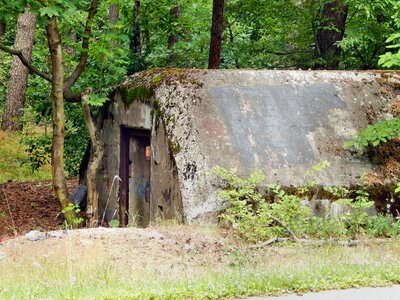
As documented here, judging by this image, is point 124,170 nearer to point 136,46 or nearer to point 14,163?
point 136,46

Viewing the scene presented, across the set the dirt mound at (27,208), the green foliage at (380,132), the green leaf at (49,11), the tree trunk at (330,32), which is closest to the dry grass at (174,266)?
the green foliage at (380,132)

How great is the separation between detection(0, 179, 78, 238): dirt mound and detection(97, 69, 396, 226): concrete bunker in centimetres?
250

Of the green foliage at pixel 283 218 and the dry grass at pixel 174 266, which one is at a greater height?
the green foliage at pixel 283 218

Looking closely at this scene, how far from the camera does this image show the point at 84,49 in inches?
517

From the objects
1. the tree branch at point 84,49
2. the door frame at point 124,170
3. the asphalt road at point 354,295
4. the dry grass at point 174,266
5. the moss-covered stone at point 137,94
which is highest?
the tree branch at point 84,49

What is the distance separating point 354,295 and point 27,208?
11.2 meters

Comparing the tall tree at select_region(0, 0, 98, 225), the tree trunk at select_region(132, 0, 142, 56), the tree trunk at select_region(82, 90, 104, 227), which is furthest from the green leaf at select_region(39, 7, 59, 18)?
the tree trunk at select_region(132, 0, 142, 56)

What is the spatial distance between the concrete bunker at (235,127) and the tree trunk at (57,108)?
1.34 m

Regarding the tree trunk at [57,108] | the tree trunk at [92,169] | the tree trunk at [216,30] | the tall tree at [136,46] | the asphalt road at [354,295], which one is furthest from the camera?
the tall tree at [136,46]

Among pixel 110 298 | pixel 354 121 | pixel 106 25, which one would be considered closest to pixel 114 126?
pixel 106 25

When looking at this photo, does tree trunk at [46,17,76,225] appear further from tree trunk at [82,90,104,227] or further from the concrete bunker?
the concrete bunker

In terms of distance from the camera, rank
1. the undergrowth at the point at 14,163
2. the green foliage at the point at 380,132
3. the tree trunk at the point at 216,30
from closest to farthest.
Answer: the green foliage at the point at 380,132, the tree trunk at the point at 216,30, the undergrowth at the point at 14,163

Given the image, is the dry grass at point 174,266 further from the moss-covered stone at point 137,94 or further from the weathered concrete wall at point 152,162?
the moss-covered stone at point 137,94

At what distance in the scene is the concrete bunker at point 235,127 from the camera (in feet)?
35.8
